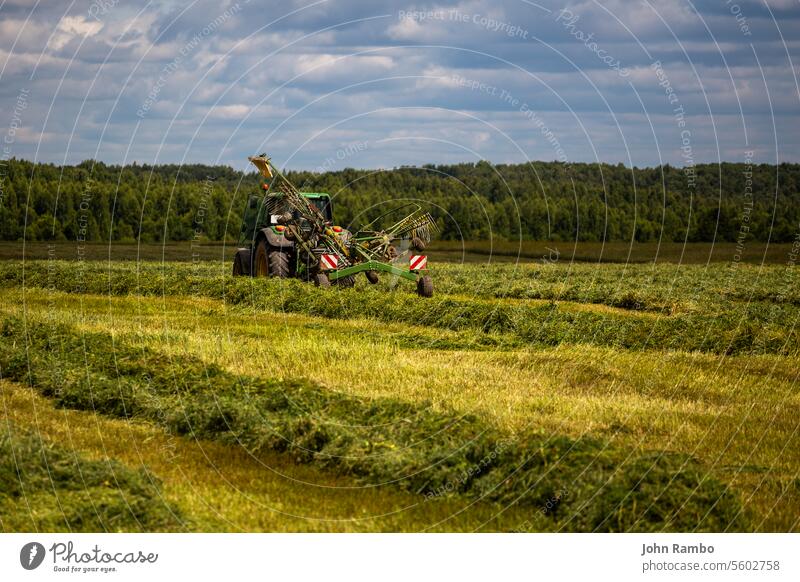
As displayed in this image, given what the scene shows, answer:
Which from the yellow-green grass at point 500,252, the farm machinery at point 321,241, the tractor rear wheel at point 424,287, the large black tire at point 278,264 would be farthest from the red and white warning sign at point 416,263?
the yellow-green grass at point 500,252

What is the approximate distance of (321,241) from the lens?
28.8m

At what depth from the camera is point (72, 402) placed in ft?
47.3

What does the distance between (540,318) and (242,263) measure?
514 inches

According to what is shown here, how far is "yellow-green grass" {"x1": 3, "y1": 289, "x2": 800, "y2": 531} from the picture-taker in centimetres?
1220

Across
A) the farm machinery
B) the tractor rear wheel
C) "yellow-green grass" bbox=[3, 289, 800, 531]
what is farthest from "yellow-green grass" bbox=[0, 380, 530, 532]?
the tractor rear wheel

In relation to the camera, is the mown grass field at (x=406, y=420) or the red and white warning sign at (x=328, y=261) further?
the red and white warning sign at (x=328, y=261)

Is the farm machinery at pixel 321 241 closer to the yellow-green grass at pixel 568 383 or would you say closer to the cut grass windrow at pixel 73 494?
the yellow-green grass at pixel 568 383

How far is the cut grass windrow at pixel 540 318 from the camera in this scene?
2064 centimetres

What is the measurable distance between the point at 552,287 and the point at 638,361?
1629cm

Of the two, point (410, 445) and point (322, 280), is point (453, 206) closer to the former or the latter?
point (322, 280)

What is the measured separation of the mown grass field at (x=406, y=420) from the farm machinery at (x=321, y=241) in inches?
144

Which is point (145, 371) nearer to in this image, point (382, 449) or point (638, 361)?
point (382, 449)

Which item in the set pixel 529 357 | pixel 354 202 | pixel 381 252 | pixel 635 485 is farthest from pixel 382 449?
pixel 354 202
